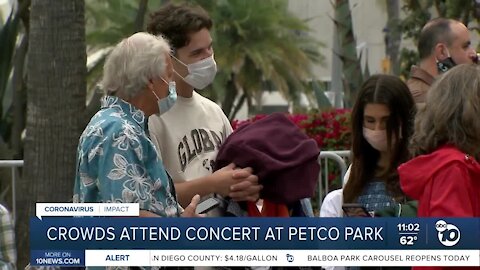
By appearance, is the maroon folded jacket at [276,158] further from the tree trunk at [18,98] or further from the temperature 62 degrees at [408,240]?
the tree trunk at [18,98]

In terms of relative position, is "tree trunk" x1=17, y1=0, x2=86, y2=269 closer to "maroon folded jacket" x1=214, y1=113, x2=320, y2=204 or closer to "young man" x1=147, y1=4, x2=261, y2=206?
"young man" x1=147, y1=4, x2=261, y2=206

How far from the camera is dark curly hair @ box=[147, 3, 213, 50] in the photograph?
5.07m

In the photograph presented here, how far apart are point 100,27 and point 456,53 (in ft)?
55.6

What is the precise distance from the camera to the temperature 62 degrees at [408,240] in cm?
436

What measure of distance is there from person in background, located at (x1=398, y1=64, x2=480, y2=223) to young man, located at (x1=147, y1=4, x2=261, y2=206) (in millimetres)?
903

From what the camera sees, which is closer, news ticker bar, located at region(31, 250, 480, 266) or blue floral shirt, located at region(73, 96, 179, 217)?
blue floral shirt, located at region(73, 96, 179, 217)

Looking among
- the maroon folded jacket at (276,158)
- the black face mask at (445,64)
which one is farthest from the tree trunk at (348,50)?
the maroon folded jacket at (276,158)

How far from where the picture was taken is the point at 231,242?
179 inches

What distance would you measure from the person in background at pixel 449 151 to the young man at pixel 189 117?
903 mm

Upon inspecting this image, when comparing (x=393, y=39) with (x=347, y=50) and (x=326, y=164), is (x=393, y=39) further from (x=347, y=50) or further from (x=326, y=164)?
(x=326, y=164)

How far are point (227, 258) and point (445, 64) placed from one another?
6.52 feet

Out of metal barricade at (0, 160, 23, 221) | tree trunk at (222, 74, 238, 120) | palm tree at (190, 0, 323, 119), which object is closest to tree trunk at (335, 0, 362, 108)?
metal barricade at (0, 160, 23, 221)

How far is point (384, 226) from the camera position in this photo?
4484mm

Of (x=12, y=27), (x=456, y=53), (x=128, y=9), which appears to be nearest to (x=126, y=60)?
(x=456, y=53)
